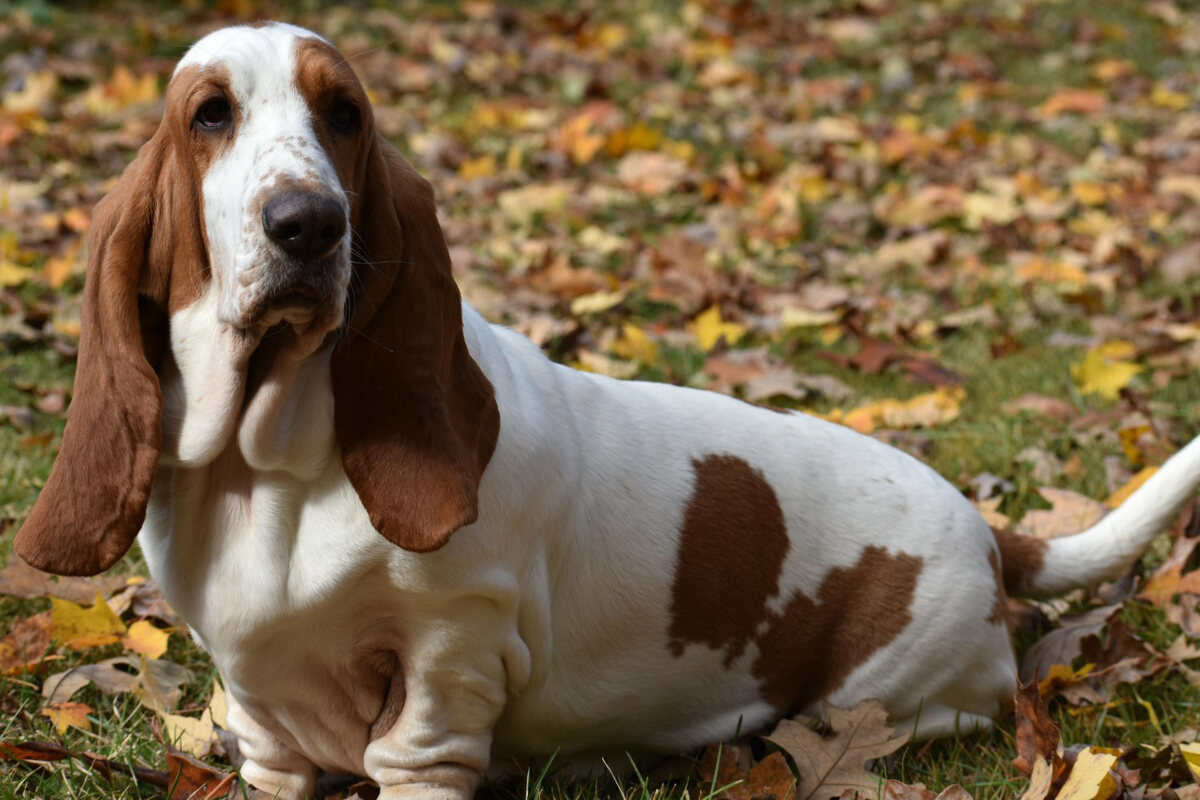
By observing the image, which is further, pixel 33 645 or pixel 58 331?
pixel 58 331

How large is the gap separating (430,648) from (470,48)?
7.80m

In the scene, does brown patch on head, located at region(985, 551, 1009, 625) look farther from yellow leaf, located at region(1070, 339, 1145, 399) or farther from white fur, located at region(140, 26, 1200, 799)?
yellow leaf, located at region(1070, 339, 1145, 399)

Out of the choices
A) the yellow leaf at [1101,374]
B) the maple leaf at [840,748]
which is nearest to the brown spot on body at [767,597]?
the maple leaf at [840,748]

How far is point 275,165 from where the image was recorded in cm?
187

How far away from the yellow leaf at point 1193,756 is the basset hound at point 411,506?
16.6 inches

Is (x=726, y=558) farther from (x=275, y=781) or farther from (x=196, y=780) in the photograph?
(x=196, y=780)

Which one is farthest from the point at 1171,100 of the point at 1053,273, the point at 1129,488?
the point at 1129,488

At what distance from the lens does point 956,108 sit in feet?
27.1

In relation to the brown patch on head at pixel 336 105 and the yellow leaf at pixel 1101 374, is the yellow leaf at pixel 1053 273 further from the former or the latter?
the brown patch on head at pixel 336 105

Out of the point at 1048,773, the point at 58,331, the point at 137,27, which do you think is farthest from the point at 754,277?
the point at 137,27

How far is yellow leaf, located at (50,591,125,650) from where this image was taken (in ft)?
9.25

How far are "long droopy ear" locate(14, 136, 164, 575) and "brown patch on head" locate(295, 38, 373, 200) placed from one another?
28cm

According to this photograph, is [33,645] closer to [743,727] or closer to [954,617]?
[743,727]

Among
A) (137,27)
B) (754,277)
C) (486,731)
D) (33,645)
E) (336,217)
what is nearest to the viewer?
(336,217)
